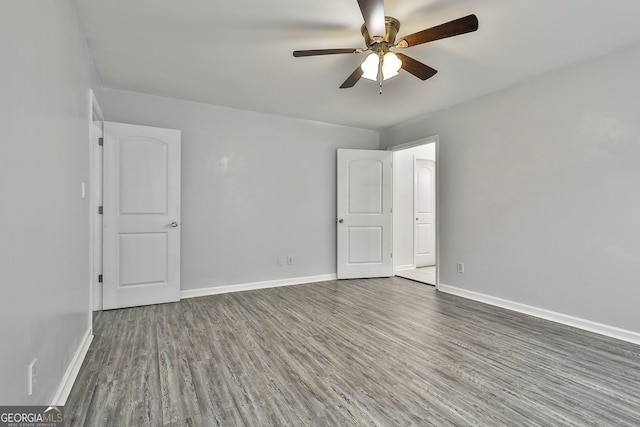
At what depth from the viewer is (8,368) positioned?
3.68 feet

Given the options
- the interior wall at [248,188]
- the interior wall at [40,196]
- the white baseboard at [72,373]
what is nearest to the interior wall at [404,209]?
the interior wall at [248,188]

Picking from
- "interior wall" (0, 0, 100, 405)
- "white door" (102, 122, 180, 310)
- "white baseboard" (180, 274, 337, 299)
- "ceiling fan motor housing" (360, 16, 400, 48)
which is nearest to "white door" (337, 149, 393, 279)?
"white baseboard" (180, 274, 337, 299)

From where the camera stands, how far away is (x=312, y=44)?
2654mm

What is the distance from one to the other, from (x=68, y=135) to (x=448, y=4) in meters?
2.62

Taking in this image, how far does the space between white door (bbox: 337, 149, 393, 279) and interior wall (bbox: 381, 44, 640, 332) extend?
1127 mm

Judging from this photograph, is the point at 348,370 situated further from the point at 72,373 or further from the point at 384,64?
the point at 384,64

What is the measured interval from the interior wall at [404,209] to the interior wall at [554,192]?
1525 mm

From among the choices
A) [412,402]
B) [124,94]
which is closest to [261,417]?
[412,402]

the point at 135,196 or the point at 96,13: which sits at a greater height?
the point at 96,13

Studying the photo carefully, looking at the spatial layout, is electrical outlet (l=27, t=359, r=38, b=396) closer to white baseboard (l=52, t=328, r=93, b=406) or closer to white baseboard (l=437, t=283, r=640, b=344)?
white baseboard (l=52, t=328, r=93, b=406)

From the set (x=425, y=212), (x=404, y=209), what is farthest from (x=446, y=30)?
(x=425, y=212)

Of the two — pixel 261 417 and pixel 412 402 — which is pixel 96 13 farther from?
pixel 412 402

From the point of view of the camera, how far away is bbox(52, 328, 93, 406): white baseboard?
5.70 ft

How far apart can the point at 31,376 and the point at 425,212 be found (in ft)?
19.9
